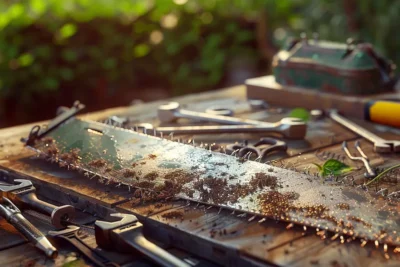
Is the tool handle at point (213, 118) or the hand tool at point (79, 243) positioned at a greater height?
the tool handle at point (213, 118)

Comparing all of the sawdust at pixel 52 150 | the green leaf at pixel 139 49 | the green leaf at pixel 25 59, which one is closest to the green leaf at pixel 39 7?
the green leaf at pixel 25 59

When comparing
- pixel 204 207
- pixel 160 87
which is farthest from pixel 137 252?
pixel 160 87

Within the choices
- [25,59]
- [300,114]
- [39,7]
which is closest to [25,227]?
[300,114]

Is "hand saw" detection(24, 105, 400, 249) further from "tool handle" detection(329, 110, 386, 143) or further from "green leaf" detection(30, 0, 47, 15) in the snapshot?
"green leaf" detection(30, 0, 47, 15)

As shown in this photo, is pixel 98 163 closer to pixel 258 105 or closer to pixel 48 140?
pixel 48 140

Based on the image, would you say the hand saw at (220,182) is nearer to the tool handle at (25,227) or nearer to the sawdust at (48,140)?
the sawdust at (48,140)
